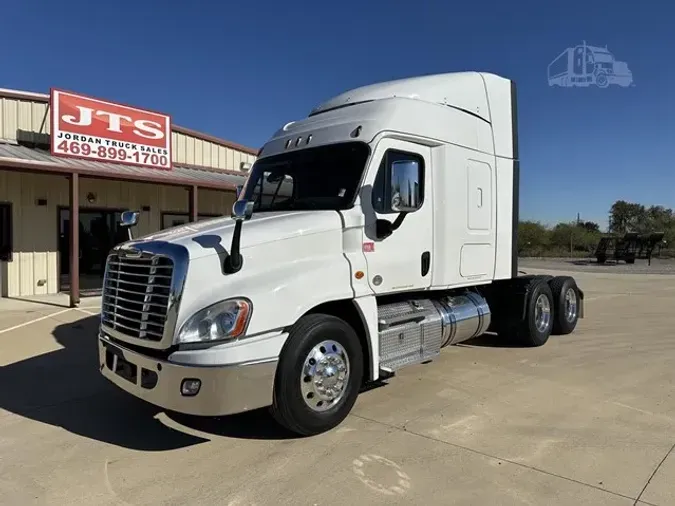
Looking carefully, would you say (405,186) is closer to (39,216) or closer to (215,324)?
(215,324)

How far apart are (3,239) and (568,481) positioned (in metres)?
13.5

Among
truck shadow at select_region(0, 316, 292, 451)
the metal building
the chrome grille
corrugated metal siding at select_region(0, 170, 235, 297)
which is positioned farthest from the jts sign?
the chrome grille

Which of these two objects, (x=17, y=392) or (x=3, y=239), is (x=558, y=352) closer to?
(x=17, y=392)

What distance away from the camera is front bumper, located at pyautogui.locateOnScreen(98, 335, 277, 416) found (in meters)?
3.65

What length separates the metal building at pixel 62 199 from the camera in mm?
11805

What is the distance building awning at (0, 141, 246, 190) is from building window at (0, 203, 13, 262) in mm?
1573

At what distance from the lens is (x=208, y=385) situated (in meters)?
3.64

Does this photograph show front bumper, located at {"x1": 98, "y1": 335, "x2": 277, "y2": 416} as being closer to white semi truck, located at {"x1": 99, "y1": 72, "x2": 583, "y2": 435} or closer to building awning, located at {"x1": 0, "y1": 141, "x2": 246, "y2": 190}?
white semi truck, located at {"x1": 99, "y1": 72, "x2": 583, "y2": 435}

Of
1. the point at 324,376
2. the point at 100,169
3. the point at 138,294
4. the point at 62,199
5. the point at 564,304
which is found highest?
the point at 100,169

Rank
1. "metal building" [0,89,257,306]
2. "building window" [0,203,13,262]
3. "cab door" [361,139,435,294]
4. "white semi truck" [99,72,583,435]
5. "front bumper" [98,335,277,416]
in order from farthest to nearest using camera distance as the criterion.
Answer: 1. "building window" [0,203,13,262]
2. "metal building" [0,89,257,306]
3. "cab door" [361,139,435,294]
4. "white semi truck" [99,72,583,435]
5. "front bumper" [98,335,277,416]

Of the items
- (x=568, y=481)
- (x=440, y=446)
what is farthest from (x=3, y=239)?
(x=568, y=481)

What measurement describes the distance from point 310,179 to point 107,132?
10.1 m

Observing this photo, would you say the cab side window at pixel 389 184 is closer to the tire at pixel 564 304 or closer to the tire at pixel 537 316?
the tire at pixel 537 316

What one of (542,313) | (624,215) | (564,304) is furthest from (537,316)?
(624,215)
